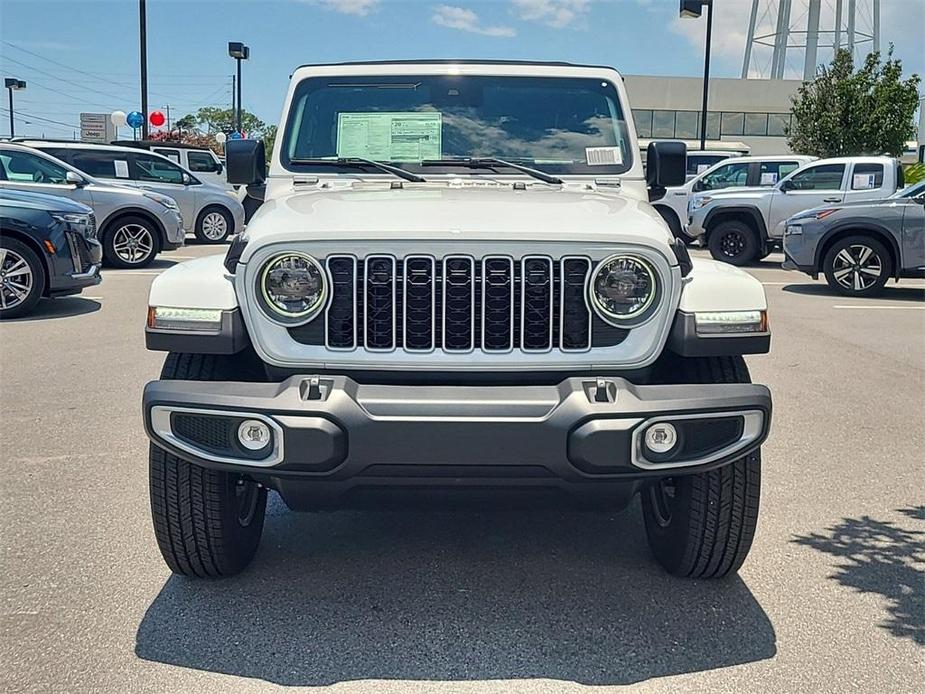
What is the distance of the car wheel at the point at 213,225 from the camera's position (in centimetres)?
1759

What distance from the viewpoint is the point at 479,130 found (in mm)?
4453

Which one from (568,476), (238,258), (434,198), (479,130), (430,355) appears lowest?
(568,476)

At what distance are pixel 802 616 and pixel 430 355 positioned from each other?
1583mm

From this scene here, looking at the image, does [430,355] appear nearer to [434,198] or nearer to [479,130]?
[434,198]

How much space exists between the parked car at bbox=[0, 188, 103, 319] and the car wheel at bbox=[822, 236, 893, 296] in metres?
8.67

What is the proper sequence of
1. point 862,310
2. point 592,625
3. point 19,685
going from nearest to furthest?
point 19,685 < point 592,625 < point 862,310

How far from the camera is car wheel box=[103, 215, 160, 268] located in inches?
540

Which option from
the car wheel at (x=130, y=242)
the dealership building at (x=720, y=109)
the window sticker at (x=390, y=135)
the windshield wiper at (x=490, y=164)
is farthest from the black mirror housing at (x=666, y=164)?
the dealership building at (x=720, y=109)

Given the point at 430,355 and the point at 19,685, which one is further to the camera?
the point at 430,355

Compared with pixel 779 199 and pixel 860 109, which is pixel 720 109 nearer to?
pixel 860 109

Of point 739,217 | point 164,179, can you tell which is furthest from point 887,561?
point 164,179

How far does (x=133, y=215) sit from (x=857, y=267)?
382 inches

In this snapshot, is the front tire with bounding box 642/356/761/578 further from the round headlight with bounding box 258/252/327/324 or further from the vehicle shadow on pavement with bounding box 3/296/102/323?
the vehicle shadow on pavement with bounding box 3/296/102/323

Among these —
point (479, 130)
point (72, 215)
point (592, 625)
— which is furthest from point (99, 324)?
point (592, 625)
